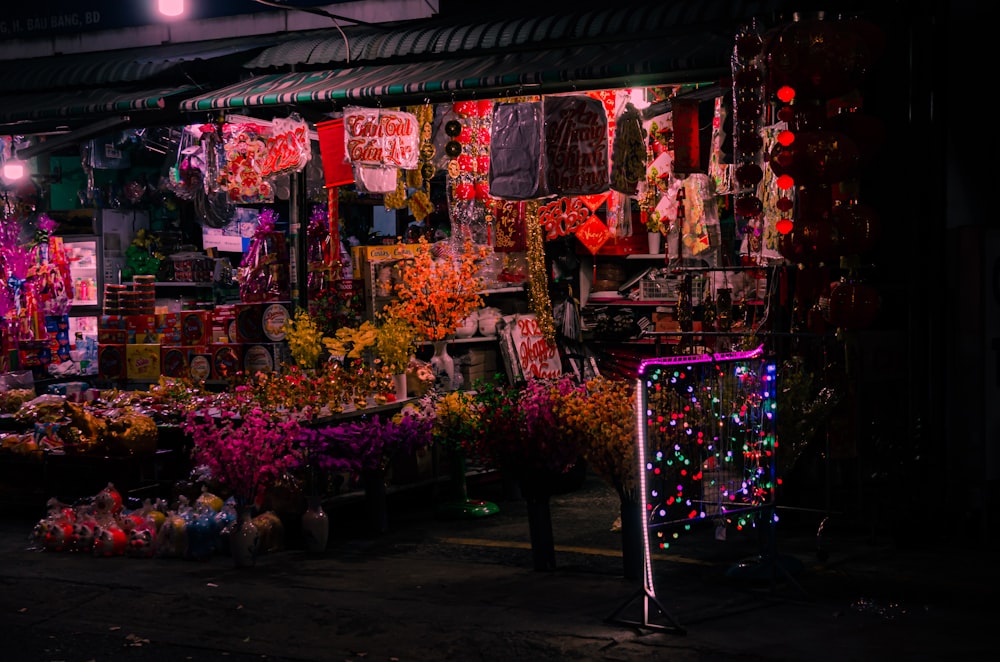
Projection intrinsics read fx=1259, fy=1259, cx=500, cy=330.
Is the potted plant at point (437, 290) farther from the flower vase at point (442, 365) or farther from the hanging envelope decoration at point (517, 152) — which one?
the hanging envelope decoration at point (517, 152)

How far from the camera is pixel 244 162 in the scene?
12.0 metres

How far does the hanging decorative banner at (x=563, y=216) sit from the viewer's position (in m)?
13.2

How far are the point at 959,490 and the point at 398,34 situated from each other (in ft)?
22.6

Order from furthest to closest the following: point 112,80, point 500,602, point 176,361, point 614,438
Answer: point 112,80
point 176,361
point 614,438
point 500,602

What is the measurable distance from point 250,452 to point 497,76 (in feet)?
13.2

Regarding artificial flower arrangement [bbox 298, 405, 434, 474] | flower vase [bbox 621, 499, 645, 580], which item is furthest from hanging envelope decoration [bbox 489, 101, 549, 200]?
flower vase [bbox 621, 499, 645, 580]

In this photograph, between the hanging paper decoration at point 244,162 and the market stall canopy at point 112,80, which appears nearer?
the hanging paper decoration at point 244,162

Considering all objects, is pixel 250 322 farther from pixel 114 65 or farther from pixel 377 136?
pixel 114 65

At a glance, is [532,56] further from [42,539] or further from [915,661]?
[915,661]

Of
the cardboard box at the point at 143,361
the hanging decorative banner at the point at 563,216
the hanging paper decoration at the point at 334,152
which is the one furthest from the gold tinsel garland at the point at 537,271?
the cardboard box at the point at 143,361

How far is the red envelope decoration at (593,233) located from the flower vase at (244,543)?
566cm

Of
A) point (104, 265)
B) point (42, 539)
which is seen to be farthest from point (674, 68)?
point (104, 265)

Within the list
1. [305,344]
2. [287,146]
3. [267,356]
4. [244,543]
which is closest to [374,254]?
[267,356]

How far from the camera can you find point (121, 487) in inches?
415
